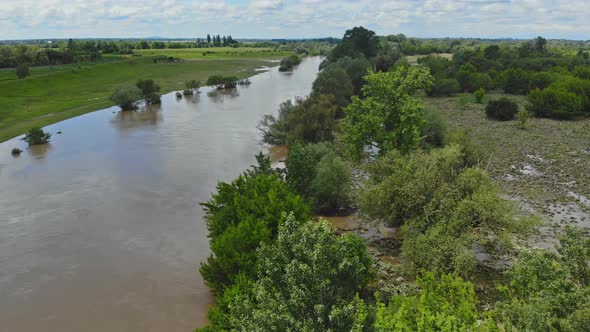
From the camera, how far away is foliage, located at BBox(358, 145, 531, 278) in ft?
56.9

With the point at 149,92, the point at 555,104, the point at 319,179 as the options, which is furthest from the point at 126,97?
the point at 555,104

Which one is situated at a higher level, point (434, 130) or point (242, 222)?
point (242, 222)

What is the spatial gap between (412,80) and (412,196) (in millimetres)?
11291

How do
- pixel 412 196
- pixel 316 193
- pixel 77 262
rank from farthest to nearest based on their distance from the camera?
pixel 316 193
pixel 77 262
pixel 412 196

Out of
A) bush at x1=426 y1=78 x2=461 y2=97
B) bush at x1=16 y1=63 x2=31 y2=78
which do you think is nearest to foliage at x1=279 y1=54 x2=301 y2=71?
bush at x1=426 y1=78 x2=461 y2=97

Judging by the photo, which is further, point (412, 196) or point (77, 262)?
point (77, 262)

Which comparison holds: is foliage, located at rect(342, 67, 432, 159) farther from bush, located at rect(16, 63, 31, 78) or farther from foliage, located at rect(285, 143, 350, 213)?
bush, located at rect(16, 63, 31, 78)

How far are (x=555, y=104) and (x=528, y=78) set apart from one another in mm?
20879

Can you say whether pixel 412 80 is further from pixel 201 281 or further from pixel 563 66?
pixel 563 66

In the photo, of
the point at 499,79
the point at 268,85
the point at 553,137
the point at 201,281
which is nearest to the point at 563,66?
the point at 499,79

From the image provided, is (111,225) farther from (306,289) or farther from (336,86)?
(336,86)

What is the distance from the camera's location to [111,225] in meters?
26.4

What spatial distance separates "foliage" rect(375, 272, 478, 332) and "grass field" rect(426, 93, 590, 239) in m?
13.0

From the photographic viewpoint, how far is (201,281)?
20.5 metres
